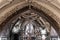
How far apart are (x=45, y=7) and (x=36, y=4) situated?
24cm

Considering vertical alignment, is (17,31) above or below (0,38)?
above

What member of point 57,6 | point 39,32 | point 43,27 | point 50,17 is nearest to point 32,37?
point 39,32

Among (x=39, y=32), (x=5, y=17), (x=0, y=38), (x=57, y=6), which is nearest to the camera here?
(x=57, y=6)

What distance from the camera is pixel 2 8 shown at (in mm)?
6055

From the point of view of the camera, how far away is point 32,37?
1228 centimetres

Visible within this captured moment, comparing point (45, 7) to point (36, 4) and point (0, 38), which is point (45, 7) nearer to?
point (36, 4)

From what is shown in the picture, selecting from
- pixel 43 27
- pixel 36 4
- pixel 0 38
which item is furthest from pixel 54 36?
pixel 36 4

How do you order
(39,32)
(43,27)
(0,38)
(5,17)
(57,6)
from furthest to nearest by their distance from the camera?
1. (39,32)
2. (43,27)
3. (0,38)
4. (5,17)
5. (57,6)

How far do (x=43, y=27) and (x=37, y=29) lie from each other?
1.03m

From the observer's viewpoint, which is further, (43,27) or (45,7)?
(43,27)

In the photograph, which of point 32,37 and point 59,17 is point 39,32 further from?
point 59,17

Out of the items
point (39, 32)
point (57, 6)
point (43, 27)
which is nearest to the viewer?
point (57, 6)

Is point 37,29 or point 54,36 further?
point 37,29

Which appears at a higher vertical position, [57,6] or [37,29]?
[37,29]
